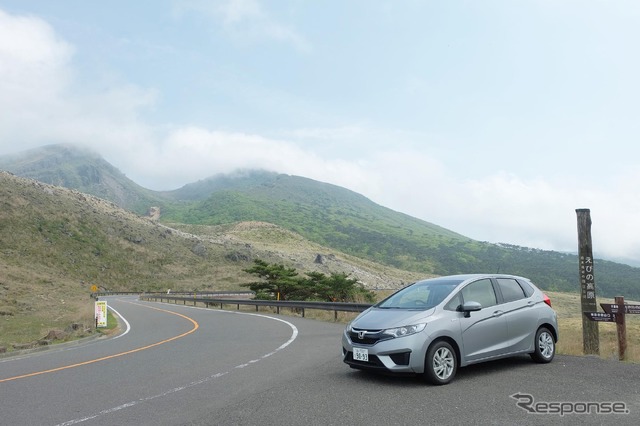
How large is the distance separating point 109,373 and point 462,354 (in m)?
6.50

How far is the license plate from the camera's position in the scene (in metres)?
7.37

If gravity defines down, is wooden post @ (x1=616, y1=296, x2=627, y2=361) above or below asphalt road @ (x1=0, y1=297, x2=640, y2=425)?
above

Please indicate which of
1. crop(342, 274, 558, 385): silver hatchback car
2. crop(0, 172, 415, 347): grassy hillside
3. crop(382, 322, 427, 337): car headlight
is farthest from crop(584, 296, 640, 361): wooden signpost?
crop(0, 172, 415, 347): grassy hillside

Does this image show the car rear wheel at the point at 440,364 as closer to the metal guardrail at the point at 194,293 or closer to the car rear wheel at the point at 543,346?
the car rear wheel at the point at 543,346

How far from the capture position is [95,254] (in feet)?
231

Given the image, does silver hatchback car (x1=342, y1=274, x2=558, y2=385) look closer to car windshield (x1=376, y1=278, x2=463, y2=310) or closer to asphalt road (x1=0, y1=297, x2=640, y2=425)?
car windshield (x1=376, y1=278, x2=463, y2=310)

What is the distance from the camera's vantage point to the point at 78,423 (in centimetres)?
580

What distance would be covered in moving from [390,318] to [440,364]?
3.25ft

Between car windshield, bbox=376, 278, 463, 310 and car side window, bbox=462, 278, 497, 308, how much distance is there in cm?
22

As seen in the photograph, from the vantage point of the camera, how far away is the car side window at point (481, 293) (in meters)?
8.20

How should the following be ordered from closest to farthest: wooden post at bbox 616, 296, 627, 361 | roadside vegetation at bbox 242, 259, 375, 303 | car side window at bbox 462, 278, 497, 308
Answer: car side window at bbox 462, 278, 497, 308 < wooden post at bbox 616, 296, 627, 361 < roadside vegetation at bbox 242, 259, 375, 303

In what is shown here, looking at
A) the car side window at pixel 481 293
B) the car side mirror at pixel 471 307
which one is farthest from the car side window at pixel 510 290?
the car side mirror at pixel 471 307

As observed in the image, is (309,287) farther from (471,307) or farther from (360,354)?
(471,307)

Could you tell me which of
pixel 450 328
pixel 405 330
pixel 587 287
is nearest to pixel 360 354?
pixel 405 330
